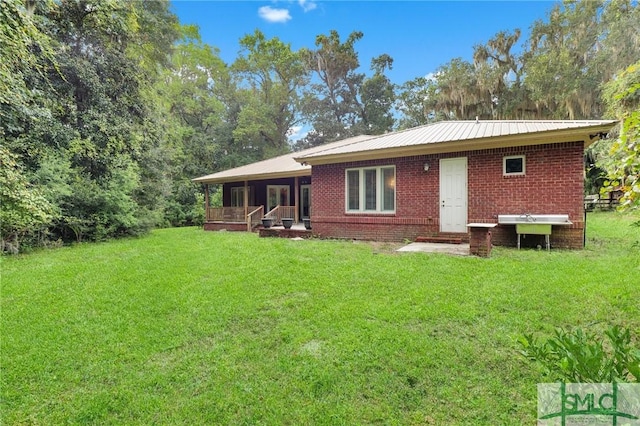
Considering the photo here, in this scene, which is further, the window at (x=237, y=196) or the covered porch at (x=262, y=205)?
the window at (x=237, y=196)

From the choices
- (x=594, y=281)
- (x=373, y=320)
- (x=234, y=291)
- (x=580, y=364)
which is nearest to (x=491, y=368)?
(x=373, y=320)

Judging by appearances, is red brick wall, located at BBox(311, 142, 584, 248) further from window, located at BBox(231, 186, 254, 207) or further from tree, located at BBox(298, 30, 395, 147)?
tree, located at BBox(298, 30, 395, 147)

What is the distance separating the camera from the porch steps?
887 cm

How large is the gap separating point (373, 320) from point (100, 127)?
42.4ft

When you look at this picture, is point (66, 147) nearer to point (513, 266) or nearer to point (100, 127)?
point (100, 127)

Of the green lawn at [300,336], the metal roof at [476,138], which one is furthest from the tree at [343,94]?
the green lawn at [300,336]

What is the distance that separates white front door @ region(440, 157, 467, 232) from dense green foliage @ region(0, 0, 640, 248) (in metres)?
4.09

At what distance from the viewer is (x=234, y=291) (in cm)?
534

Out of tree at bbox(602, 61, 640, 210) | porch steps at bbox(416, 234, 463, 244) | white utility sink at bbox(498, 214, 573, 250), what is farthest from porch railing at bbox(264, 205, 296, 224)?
tree at bbox(602, 61, 640, 210)

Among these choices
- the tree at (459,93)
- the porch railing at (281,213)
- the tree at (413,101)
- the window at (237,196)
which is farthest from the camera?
the tree at (413,101)

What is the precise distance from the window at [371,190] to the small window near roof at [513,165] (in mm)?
2918

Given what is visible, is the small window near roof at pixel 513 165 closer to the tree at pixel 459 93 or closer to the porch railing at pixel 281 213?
the porch railing at pixel 281 213

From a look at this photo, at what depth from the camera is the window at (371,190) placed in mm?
10180

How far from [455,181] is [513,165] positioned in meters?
1.40
